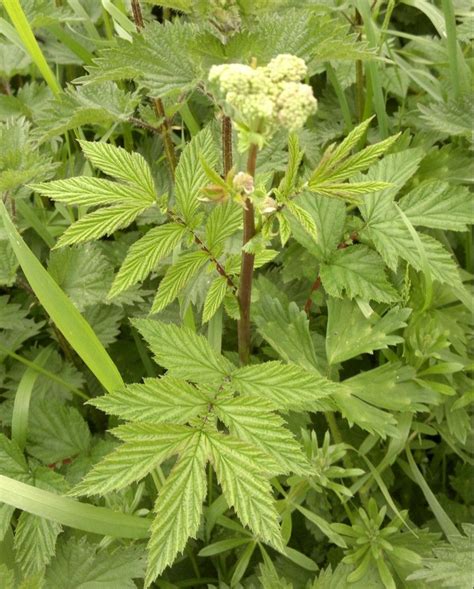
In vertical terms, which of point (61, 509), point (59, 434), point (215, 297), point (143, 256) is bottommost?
point (59, 434)

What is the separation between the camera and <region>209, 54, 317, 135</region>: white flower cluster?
78 centimetres

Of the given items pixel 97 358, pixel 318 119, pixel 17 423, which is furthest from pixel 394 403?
pixel 318 119

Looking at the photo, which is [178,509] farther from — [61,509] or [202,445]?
[61,509]

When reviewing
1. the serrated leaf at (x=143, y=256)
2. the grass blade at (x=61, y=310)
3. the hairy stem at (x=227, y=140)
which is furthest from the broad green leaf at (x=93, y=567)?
the hairy stem at (x=227, y=140)

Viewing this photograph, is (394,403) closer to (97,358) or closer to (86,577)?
(97,358)

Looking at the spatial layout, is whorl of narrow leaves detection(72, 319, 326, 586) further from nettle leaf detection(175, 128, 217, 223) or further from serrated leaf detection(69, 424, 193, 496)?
nettle leaf detection(175, 128, 217, 223)

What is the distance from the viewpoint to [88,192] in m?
1.07

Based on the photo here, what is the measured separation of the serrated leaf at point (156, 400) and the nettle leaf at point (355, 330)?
37cm

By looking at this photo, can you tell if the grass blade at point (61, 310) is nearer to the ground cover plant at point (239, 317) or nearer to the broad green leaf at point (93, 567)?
the ground cover plant at point (239, 317)

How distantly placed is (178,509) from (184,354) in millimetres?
277

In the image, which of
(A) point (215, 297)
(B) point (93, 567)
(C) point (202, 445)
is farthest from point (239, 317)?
(B) point (93, 567)

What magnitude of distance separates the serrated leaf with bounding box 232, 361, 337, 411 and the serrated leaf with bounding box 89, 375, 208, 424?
9cm

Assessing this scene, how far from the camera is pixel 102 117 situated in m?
1.28

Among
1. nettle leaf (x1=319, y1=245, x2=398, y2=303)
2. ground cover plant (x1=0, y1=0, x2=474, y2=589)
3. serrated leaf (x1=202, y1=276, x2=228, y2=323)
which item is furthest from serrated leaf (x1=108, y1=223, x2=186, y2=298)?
nettle leaf (x1=319, y1=245, x2=398, y2=303)
